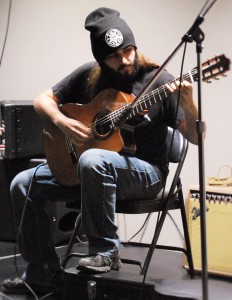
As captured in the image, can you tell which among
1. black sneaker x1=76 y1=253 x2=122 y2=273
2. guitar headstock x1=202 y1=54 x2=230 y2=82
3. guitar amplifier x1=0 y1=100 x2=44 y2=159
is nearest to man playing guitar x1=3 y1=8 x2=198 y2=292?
black sneaker x1=76 y1=253 x2=122 y2=273

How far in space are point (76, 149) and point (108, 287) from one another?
65cm

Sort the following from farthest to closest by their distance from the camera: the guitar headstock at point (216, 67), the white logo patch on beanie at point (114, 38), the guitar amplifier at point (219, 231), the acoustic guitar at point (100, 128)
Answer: the guitar amplifier at point (219, 231) → the white logo patch on beanie at point (114, 38) → the acoustic guitar at point (100, 128) → the guitar headstock at point (216, 67)

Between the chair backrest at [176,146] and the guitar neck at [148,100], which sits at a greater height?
the guitar neck at [148,100]

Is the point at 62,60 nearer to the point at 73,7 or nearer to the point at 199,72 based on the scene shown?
the point at 73,7

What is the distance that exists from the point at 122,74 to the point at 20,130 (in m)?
1.17

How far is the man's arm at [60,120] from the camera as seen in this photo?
2.37 metres

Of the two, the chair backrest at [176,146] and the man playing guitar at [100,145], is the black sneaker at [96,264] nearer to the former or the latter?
the man playing guitar at [100,145]

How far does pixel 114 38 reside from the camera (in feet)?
7.66

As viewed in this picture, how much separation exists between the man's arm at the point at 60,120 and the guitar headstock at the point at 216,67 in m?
0.66

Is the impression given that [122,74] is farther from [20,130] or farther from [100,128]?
[20,130]

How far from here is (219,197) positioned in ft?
8.69

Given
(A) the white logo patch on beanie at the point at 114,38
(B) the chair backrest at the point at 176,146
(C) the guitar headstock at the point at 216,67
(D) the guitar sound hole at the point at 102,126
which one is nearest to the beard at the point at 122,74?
(A) the white logo patch on beanie at the point at 114,38

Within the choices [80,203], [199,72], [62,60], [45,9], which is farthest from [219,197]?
[45,9]

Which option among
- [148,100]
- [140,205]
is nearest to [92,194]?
[140,205]
